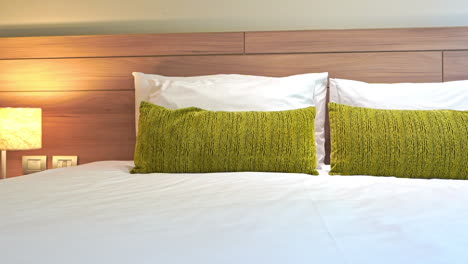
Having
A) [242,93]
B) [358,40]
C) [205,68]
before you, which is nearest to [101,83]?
[205,68]

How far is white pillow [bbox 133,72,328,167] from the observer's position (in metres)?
1.48

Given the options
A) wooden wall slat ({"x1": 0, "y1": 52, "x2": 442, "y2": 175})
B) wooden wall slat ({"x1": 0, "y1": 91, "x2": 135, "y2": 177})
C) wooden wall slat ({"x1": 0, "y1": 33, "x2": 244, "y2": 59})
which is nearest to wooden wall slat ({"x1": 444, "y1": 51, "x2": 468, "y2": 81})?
wooden wall slat ({"x1": 0, "y1": 52, "x2": 442, "y2": 175})

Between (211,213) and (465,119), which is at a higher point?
(465,119)

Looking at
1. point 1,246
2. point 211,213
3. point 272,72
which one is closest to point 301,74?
point 272,72

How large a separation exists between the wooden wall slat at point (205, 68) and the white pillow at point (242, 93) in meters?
0.17

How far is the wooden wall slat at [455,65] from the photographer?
5.59ft

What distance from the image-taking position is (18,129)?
5.55 ft

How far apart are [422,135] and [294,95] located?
532 mm

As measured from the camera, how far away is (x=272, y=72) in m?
1.79

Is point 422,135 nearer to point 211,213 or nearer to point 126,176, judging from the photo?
point 211,213

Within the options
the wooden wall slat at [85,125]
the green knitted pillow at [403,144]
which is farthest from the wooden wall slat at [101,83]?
the green knitted pillow at [403,144]

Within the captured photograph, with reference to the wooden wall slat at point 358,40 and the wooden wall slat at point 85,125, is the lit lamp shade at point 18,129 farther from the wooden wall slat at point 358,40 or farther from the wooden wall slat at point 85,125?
the wooden wall slat at point 358,40

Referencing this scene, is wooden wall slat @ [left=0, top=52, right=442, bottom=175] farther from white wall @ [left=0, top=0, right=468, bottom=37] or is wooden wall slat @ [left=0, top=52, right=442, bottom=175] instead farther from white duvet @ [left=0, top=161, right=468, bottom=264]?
white duvet @ [left=0, top=161, right=468, bottom=264]

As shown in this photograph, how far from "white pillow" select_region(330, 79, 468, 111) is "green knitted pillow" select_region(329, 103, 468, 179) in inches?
8.2
